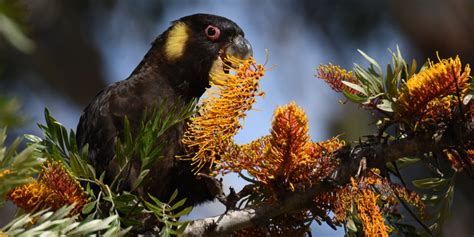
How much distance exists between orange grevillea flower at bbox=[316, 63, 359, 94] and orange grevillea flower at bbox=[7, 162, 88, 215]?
598mm

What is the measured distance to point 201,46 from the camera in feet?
10.2

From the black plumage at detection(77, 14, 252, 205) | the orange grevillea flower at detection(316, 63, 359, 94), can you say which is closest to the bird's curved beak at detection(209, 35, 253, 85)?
the black plumage at detection(77, 14, 252, 205)

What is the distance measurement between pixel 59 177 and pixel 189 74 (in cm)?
164

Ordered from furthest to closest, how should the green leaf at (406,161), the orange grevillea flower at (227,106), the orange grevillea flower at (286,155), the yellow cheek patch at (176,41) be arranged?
the yellow cheek patch at (176,41), the green leaf at (406,161), the orange grevillea flower at (227,106), the orange grevillea flower at (286,155)

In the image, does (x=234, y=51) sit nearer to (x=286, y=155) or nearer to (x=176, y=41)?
(x=176, y=41)

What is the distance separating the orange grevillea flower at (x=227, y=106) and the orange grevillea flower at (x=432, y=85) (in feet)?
1.04

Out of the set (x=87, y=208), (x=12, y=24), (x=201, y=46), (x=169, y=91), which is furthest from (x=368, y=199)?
(x=201, y=46)

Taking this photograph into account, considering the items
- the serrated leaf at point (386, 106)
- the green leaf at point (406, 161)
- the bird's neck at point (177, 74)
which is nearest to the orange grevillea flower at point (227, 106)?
the serrated leaf at point (386, 106)

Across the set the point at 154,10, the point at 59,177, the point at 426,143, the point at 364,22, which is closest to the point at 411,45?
the point at 364,22

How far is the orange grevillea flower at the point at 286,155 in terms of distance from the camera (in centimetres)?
134

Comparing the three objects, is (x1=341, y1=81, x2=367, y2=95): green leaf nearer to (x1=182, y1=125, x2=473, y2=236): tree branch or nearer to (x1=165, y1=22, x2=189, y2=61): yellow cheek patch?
(x1=182, y1=125, x2=473, y2=236): tree branch

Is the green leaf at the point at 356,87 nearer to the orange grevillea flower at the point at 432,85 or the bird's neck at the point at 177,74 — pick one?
the orange grevillea flower at the point at 432,85

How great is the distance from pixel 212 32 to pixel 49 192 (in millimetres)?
1833

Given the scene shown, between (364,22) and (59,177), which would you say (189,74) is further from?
(364,22)
